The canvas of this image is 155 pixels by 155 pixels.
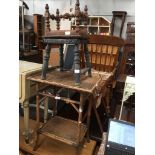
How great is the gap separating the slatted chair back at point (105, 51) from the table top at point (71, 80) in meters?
0.59

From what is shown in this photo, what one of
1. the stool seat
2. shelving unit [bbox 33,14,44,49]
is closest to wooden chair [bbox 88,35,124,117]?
the stool seat

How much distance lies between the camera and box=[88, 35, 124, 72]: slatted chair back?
7.12 ft

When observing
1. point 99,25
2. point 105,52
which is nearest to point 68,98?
point 105,52

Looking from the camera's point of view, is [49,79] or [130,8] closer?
[49,79]

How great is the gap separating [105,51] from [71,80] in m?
Answer: 0.90

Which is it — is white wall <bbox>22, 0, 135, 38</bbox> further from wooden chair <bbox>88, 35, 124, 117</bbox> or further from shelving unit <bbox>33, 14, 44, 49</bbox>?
wooden chair <bbox>88, 35, 124, 117</bbox>

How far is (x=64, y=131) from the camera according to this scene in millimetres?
1668

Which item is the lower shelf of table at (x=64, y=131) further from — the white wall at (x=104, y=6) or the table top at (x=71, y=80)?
the white wall at (x=104, y=6)

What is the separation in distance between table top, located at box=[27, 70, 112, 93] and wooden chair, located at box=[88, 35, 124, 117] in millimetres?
583

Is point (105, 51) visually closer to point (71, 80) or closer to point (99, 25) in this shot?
point (71, 80)
